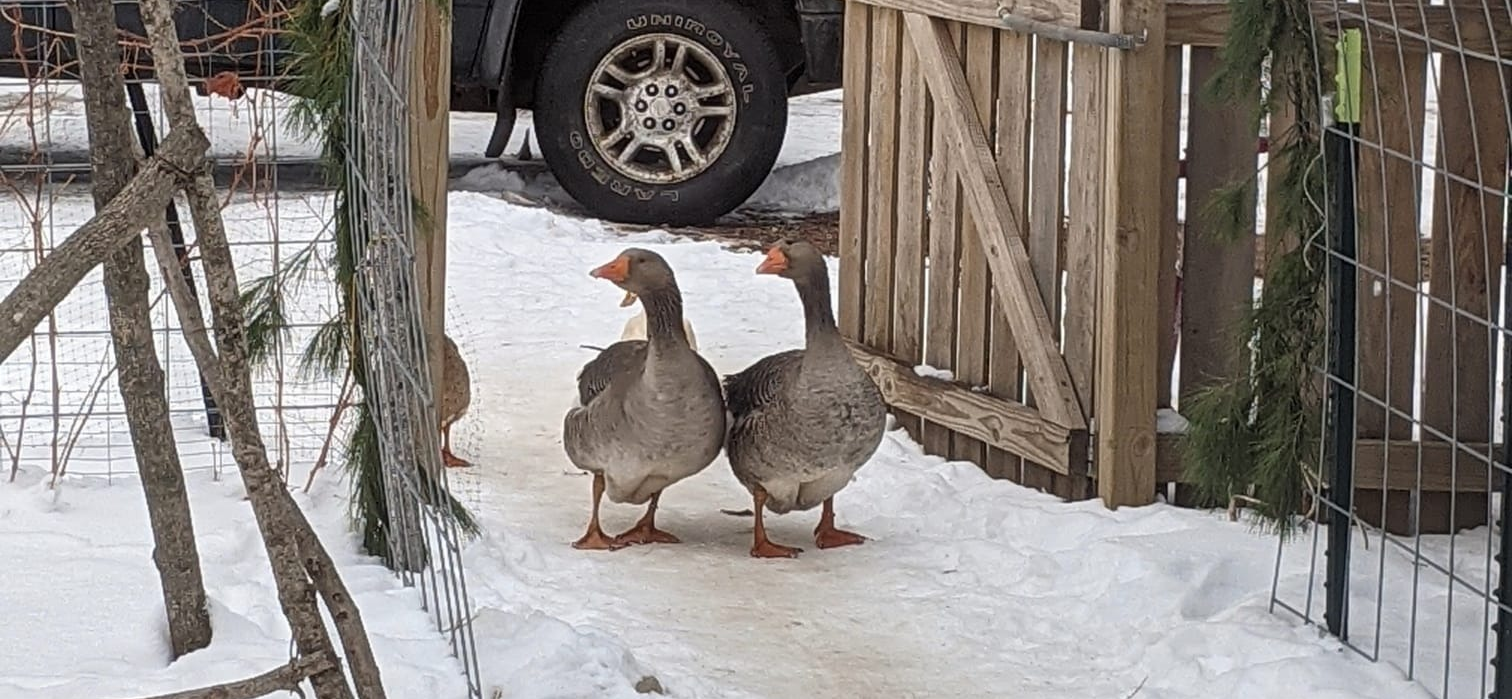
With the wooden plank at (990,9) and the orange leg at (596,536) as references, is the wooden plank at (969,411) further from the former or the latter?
the orange leg at (596,536)

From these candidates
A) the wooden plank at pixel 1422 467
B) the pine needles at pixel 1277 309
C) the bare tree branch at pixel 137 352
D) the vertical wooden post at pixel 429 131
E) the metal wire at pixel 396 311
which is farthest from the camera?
the wooden plank at pixel 1422 467

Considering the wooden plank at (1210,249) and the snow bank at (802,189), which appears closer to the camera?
the wooden plank at (1210,249)

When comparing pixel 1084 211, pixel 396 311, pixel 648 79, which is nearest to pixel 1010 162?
pixel 1084 211

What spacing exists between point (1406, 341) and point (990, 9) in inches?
69.9

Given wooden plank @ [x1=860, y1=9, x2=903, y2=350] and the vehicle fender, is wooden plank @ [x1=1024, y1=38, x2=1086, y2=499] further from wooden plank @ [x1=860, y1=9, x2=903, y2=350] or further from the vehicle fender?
the vehicle fender

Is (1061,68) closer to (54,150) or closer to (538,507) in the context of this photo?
(538,507)

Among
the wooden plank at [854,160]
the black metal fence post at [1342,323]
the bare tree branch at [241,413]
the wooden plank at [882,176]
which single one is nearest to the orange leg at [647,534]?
the wooden plank at [882,176]

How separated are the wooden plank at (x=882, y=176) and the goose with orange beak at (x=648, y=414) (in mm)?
1496

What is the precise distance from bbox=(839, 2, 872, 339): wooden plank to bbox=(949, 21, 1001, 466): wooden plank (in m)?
0.58

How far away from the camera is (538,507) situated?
7090 millimetres

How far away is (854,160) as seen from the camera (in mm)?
8125

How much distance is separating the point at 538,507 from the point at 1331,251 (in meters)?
2.98

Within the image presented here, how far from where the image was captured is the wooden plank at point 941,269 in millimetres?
7379

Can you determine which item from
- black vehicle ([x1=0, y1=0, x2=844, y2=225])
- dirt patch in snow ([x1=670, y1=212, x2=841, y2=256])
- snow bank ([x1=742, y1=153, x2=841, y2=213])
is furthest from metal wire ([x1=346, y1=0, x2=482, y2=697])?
snow bank ([x1=742, y1=153, x2=841, y2=213])
